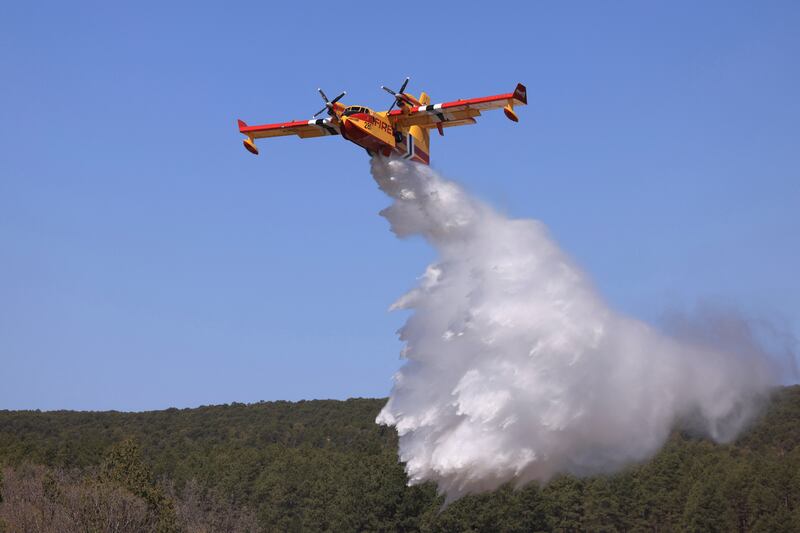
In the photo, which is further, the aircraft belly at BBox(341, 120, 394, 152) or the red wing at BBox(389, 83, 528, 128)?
the red wing at BBox(389, 83, 528, 128)

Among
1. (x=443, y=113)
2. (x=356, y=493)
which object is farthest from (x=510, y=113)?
(x=356, y=493)

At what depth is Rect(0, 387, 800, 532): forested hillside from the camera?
55031 mm

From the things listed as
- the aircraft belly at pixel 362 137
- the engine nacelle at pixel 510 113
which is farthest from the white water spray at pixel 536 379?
the aircraft belly at pixel 362 137

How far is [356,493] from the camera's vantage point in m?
66.4

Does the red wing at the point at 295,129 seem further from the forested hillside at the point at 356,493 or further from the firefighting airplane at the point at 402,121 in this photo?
the forested hillside at the point at 356,493

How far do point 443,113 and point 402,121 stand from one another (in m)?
1.54

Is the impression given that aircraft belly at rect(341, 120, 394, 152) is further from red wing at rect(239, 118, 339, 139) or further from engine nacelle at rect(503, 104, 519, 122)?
engine nacelle at rect(503, 104, 519, 122)

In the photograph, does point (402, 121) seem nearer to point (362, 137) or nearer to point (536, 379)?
point (362, 137)

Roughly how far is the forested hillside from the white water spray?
18.3m

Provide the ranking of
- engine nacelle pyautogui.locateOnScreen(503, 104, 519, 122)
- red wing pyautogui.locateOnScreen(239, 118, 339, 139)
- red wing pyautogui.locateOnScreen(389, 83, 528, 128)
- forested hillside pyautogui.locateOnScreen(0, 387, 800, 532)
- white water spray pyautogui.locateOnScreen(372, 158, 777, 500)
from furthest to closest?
forested hillside pyautogui.locateOnScreen(0, 387, 800, 532)
red wing pyautogui.locateOnScreen(239, 118, 339, 139)
red wing pyautogui.locateOnScreen(389, 83, 528, 128)
engine nacelle pyautogui.locateOnScreen(503, 104, 519, 122)
white water spray pyautogui.locateOnScreen(372, 158, 777, 500)

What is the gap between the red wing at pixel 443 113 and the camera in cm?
3612

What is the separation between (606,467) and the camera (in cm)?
2855

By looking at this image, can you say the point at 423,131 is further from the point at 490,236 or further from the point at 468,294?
the point at 468,294

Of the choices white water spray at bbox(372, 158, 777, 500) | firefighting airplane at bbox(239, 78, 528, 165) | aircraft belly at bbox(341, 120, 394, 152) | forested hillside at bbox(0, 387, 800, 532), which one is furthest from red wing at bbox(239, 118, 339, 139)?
forested hillside at bbox(0, 387, 800, 532)
